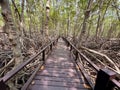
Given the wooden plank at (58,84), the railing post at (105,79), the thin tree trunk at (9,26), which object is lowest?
the wooden plank at (58,84)

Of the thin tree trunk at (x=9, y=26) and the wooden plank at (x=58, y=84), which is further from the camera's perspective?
the thin tree trunk at (x=9, y=26)

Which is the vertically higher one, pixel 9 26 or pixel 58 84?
pixel 9 26

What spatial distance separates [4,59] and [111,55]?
5.98 meters

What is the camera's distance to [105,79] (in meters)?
2.09

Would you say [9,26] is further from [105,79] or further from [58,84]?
[105,79]

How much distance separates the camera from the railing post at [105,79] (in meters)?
1.98

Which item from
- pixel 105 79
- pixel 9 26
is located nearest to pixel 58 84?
pixel 105 79

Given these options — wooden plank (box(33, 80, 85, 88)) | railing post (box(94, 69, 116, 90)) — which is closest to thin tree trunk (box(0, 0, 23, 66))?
wooden plank (box(33, 80, 85, 88))

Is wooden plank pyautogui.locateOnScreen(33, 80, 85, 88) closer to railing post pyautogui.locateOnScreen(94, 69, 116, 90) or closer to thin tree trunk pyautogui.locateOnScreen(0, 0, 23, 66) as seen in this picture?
railing post pyautogui.locateOnScreen(94, 69, 116, 90)

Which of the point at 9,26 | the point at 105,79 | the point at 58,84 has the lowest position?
the point at 58,84

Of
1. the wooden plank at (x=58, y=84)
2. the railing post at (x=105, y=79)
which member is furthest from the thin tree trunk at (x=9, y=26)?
the railing post at (x=105, y=79)

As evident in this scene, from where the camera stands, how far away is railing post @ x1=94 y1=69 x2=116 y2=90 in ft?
6.51

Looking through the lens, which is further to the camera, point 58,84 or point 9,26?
point 9,26

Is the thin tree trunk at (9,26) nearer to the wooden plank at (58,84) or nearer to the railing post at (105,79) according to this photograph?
the wooden plank at (58,84)
